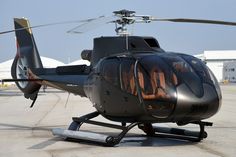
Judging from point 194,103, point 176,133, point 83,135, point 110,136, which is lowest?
point 176,133

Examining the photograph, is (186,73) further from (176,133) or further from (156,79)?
(176,133)

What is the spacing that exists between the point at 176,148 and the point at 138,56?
2.24 meters

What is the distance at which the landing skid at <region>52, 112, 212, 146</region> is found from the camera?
966cm

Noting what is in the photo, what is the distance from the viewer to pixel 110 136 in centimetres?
966

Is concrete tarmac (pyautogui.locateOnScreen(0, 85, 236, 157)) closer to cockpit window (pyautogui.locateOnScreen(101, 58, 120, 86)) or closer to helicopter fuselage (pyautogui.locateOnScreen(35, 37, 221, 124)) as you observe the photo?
helicopter fuselage (pyautogui.locateOnScreen(35, 37, 221, 124))

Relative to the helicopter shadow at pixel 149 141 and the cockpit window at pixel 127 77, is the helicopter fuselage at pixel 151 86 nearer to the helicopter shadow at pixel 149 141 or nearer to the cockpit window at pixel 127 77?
the cockpit window at pixel 127 77

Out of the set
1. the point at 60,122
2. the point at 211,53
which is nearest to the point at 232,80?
the point at 211,53

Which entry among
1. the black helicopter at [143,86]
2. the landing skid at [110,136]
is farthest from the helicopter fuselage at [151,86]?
the landing skid at [110,136]

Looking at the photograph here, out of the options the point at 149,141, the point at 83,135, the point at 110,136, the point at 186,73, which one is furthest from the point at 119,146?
the point at 186,73

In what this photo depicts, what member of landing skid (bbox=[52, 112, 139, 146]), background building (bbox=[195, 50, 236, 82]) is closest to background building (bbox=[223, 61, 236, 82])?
background building (bbox=[195, 50, 236, 82])

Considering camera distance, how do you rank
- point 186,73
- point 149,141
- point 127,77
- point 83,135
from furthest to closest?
1. point 149,141
2. point 83,135
3. point 127,77
4. point 186,73

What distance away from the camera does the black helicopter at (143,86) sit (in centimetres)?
898

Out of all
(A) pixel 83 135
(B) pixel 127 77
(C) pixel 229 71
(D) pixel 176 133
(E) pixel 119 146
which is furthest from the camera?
(C) pixel 229 71

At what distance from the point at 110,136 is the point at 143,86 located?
4.68ft
